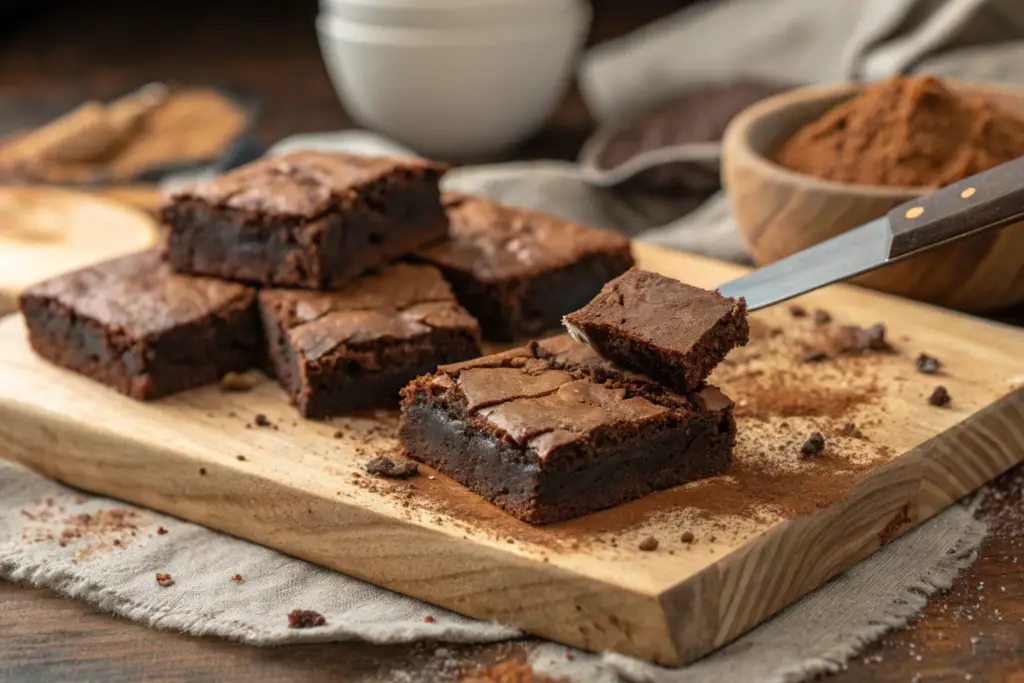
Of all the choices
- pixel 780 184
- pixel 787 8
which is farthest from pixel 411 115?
pixel 780 184

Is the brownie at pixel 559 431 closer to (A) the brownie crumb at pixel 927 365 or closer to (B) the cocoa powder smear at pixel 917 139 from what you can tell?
(A) the brownie crumb at pixel 927 365

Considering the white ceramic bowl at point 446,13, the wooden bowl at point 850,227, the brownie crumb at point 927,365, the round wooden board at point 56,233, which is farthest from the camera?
the white ceramic bowl at point 446,13

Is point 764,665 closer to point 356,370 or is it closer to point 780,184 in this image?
point 356,370

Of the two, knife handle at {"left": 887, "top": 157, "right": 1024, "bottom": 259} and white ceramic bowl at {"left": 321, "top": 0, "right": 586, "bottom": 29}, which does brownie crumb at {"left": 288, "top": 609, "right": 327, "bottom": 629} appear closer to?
knife handle at {"left": 887, "top": 157, "right": 1024, "bottom": 259}

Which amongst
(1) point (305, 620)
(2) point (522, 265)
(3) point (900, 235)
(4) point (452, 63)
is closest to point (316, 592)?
(1) point (305, 620)

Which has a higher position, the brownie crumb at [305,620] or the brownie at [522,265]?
the brownie at [522,265]

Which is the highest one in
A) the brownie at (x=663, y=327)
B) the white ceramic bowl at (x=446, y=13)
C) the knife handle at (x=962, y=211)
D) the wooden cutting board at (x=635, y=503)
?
the white ceramic bowl at (x=446, y=13)

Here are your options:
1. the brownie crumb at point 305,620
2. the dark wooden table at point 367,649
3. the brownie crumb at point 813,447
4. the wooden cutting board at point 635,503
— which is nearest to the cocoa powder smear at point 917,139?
the wooden cutting board at point 635,503
